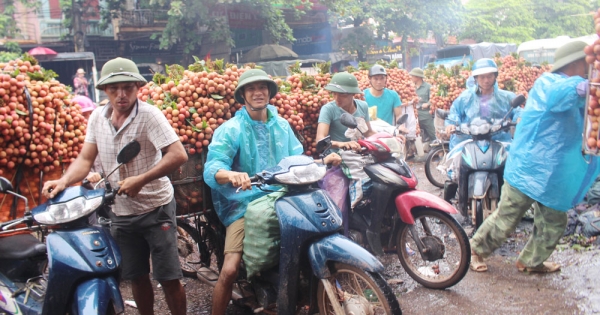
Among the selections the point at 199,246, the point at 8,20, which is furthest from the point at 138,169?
the point at 8,20

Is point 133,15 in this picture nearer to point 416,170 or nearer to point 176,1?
point 176,1

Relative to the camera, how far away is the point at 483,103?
561 cm

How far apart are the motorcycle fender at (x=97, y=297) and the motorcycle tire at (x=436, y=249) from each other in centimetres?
252

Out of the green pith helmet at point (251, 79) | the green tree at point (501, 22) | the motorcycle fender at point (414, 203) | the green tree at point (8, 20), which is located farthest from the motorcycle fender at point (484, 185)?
the green tree at point (501, 22)

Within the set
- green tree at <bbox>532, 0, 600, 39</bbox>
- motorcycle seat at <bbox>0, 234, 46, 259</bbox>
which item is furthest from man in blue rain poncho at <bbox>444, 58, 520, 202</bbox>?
green tree at <bbox>532, 0, 600, 39</bbox>

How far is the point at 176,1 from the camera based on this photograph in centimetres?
2111

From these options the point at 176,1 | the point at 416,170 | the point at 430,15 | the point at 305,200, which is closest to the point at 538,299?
the point at 305,200

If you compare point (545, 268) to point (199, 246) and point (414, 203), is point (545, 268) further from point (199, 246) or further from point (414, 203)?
point (199, 246)

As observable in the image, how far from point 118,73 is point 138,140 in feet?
1.43

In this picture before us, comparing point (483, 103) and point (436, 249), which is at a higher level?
point (483, 103)

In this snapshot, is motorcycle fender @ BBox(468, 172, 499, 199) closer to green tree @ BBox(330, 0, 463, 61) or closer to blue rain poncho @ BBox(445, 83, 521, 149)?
blue rain poncho @ BBox(445, 83, 521, 149)

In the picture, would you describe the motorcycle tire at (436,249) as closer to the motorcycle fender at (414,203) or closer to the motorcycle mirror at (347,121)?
the motorcycle fender at (414,203)

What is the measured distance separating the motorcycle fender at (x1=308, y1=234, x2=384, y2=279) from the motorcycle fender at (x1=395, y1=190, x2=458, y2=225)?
1.30 meters

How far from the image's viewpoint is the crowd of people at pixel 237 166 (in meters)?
3.12
